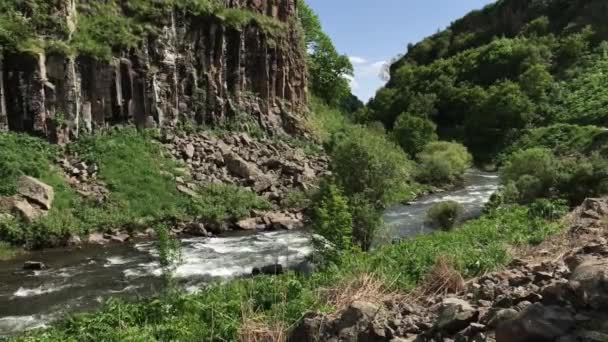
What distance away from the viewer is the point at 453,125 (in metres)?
106

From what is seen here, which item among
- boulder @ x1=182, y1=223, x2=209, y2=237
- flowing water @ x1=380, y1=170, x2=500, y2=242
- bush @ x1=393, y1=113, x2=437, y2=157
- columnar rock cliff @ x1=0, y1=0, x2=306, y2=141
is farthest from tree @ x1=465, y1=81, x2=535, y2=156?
boulder @ x1=182, y1=223, x2=209, y2=237

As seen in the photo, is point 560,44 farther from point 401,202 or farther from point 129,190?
point 129,190

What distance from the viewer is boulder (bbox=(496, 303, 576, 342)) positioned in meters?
7.75

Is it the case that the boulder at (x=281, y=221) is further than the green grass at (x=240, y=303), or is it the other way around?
the boulder at (x=281, y=221)

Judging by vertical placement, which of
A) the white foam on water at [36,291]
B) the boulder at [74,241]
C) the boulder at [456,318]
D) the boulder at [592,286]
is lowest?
the white foam on water at [36,291]

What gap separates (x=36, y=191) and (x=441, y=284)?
27139 millimetres

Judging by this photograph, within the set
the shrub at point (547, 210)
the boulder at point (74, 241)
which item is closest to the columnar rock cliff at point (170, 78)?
the boulder at point (74, 241)

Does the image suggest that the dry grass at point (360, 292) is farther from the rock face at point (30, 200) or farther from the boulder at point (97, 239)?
the rock face at point (30, 200)

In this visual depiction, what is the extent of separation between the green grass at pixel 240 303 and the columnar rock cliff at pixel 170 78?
975 inches

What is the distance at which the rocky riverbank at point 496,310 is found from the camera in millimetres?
7918

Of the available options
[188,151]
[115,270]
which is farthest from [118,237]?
[188,151]

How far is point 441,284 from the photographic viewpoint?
12898 mm

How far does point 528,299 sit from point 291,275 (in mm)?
11396

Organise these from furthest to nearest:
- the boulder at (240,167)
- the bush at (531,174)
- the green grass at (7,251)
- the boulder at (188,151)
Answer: the boulder at (240,167) → the boulder at (188,151) → the bush at (531,174) → the green grass at (7,251)
